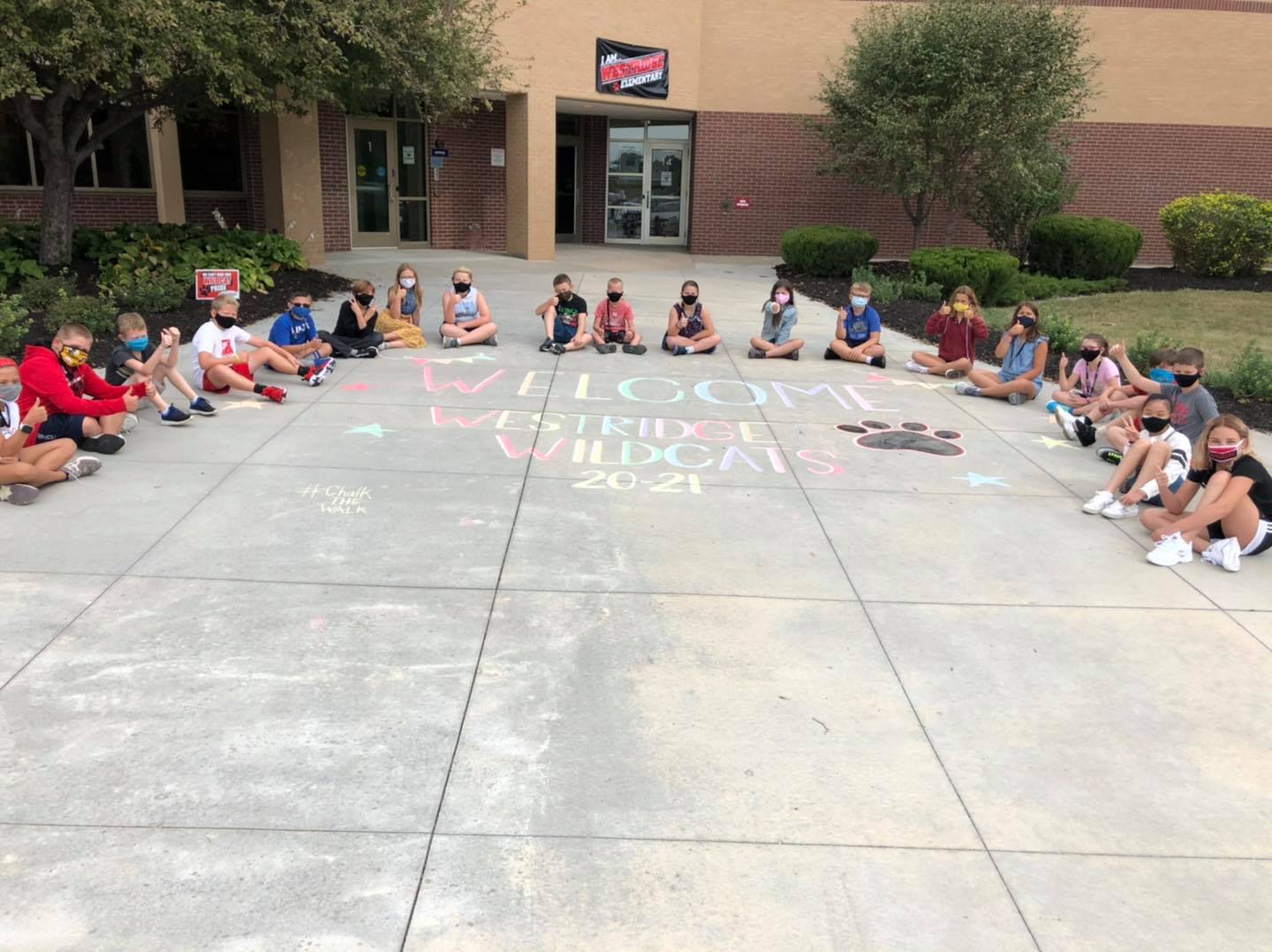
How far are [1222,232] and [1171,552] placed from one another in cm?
1587

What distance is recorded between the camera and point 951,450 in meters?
7.79

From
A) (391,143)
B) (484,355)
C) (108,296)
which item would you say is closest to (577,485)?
(484,355)

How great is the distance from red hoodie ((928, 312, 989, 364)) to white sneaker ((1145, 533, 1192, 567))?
499cm

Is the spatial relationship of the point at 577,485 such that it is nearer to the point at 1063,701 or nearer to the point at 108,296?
the point at 1063,701

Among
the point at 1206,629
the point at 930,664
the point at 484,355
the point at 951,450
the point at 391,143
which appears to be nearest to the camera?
the point at 930,664

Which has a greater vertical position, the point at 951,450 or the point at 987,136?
the point at 987,136

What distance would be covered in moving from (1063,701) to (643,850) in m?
2.01

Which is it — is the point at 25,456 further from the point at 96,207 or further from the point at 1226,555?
the point at 96,207

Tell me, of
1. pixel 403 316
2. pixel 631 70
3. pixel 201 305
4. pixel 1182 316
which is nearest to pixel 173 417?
pixel 403 316

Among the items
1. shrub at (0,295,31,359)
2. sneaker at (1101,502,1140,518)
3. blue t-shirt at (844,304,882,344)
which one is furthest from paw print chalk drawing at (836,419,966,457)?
shrub at (0,295,31,359)

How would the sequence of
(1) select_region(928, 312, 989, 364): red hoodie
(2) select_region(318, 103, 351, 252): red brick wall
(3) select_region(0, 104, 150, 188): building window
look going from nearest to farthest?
(1) select_region(928, 312, 989, 364): red hoodie < (3) select_region(0, 104, 150, 188): building window < (2) select_region(318, 103, 351, 252): red brick wall

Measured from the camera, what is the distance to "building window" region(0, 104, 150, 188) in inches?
686

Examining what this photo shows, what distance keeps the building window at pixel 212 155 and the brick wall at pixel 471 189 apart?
378 cm

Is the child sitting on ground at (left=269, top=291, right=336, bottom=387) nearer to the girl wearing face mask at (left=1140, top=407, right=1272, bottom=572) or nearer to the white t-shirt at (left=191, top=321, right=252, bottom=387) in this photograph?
the white t-shirt at (left=191, top=321, right=252, bottom=387)
